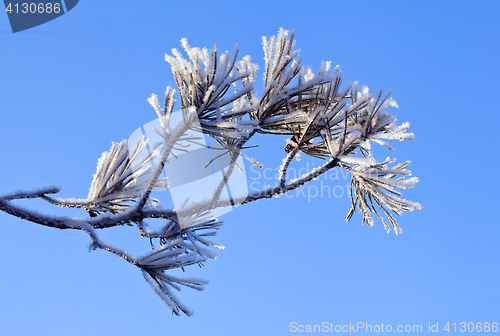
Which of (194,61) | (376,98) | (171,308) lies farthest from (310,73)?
(171,308)

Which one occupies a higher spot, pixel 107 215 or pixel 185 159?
pixel 185 159

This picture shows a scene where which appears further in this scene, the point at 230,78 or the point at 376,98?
the point at 376,98

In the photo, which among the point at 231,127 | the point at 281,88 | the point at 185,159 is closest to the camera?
the point at 231,127

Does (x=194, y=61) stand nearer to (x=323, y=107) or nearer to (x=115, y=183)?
(x=323, y=107)

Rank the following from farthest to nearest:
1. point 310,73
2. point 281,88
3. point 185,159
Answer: point 185,159
point 310,73
point 281,88

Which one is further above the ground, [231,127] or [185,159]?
[185,159]

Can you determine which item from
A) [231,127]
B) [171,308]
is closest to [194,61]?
[231,127]

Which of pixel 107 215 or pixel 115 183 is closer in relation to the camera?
pixel 107 215

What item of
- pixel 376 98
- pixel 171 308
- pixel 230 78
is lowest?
pixel 171 308

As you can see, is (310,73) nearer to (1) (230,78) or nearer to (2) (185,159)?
(1) (230,78)
